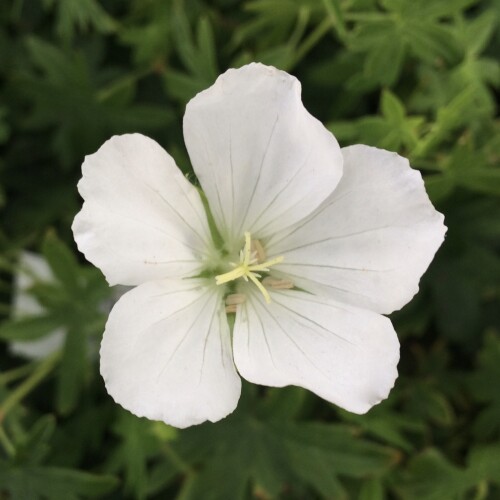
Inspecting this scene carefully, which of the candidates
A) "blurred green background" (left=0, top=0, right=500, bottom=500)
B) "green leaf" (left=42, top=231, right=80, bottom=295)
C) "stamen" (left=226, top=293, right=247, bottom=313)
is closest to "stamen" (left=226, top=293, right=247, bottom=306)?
"stamen" (left=226, top=293, right=247, bottom=313)

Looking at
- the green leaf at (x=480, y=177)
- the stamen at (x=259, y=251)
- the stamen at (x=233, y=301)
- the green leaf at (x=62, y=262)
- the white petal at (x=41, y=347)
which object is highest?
the stamen at (x=259, y=251)

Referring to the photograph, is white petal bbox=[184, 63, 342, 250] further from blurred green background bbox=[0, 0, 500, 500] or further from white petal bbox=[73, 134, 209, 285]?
blurred green background bbox=[0, 0, 500, 500]

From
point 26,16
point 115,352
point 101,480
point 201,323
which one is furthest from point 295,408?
point 26,16

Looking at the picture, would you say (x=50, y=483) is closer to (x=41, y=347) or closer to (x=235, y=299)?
(x=41, y=347)

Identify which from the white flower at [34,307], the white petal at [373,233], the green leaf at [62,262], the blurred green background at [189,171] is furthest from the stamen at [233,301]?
the white flower at [34,307]

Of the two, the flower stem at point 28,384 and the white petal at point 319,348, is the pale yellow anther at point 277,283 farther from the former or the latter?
the flower stem at point 28,384

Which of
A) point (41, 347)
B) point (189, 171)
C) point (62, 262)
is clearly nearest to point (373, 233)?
point (189, 171)
